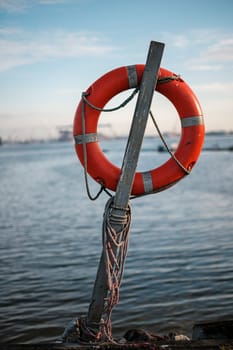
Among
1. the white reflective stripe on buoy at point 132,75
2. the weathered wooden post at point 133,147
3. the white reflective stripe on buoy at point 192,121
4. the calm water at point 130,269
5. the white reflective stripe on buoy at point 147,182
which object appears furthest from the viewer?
the calm water at point 130,269

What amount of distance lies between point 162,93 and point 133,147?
68 cm

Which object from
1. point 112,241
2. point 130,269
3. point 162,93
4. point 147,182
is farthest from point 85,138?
point 130,269

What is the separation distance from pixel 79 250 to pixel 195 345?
510 cm

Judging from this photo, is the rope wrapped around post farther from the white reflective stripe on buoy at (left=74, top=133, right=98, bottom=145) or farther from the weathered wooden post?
the white reflective stripe on buoy at (left=74, top=133, right=98, bottom=145)

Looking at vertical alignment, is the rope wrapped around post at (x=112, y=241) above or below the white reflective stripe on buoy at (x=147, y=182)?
below

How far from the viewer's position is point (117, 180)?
3.77 m

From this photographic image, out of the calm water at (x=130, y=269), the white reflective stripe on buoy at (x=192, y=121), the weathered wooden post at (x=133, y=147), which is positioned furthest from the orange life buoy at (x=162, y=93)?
the calm water at (x=130, y=269)

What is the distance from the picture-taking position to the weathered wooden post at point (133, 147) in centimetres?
345

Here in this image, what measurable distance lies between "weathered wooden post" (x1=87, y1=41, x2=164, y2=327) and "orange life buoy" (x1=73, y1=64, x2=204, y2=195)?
0.76ft

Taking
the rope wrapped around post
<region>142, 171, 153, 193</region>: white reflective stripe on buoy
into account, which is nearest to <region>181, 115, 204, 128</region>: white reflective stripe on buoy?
<region>142, 171, 153, 193</region>: white reflective stripe on buoy

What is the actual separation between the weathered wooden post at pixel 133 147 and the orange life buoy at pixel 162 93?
0.76 feet

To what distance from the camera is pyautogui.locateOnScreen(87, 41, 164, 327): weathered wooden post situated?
345 cm

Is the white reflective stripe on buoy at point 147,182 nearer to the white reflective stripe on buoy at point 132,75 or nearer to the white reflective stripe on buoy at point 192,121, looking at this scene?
the white reflective stripe on buoy at point 192,121

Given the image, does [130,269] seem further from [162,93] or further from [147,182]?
[162,93]
